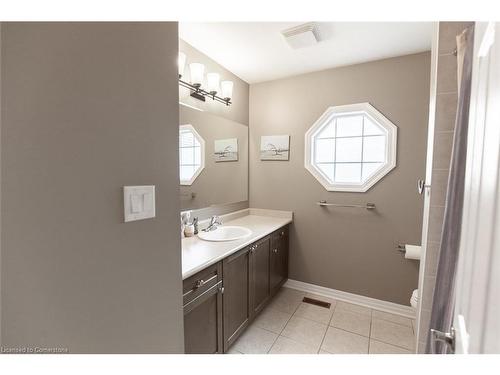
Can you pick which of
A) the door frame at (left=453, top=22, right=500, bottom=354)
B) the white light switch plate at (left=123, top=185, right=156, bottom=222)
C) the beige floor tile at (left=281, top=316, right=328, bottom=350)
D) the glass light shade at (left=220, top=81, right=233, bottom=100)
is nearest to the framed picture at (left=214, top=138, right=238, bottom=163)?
the glass light shade at (left=220, top=81, right=233, bottom=100)

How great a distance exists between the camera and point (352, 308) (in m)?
2.25

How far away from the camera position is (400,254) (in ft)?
6.95

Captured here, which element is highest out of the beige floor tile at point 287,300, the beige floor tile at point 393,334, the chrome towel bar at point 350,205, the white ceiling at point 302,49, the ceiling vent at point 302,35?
the white ceiling at point 302,49

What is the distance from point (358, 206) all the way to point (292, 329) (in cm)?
138

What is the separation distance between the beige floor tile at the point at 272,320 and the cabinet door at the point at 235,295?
254mm

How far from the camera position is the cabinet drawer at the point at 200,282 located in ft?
3.89

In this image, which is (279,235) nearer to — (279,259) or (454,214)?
(279,259)

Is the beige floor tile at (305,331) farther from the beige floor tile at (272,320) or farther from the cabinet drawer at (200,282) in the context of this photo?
the cabinet drawer at (200,282)

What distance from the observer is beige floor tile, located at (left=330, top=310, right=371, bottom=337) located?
76.2 inches

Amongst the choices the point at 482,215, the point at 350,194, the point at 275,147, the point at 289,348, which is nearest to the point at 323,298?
the point at 289,348

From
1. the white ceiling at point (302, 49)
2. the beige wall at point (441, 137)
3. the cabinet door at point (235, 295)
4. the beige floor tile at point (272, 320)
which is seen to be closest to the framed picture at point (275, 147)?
the white ceiling at point (302, 49)
